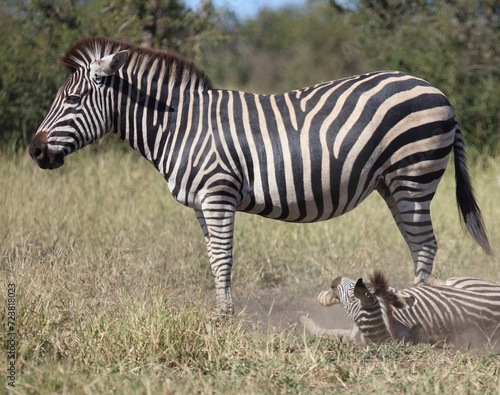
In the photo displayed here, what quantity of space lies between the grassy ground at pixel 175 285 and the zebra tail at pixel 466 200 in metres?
1.12

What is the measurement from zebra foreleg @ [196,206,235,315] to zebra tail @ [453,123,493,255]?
5.96 feet

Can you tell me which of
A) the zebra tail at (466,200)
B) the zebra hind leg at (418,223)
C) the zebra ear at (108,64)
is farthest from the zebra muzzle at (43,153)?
the zebra tail at (466,200)

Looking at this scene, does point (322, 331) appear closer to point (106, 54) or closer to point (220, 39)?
point (106, 54)

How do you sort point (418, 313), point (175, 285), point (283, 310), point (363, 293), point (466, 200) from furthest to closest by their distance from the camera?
point (175, 285), point (283, 310), point (466, 200), point (418, 313), point (363, 293)

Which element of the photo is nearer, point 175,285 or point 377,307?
point 377,307

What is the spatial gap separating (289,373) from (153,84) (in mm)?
2257

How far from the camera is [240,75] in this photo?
20078mm

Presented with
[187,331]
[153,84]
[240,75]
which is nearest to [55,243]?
[153,84]

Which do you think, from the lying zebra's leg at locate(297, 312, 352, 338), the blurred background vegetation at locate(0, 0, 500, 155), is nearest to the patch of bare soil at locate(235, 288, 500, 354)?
the lying zebra's leg at locate(297, 312, 352, 338)

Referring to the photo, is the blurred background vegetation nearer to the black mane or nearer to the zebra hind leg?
the black mane

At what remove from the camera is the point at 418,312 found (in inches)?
149

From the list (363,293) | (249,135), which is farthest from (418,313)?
(249,135)

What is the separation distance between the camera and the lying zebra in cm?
368

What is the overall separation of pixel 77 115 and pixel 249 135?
120 centimetres
